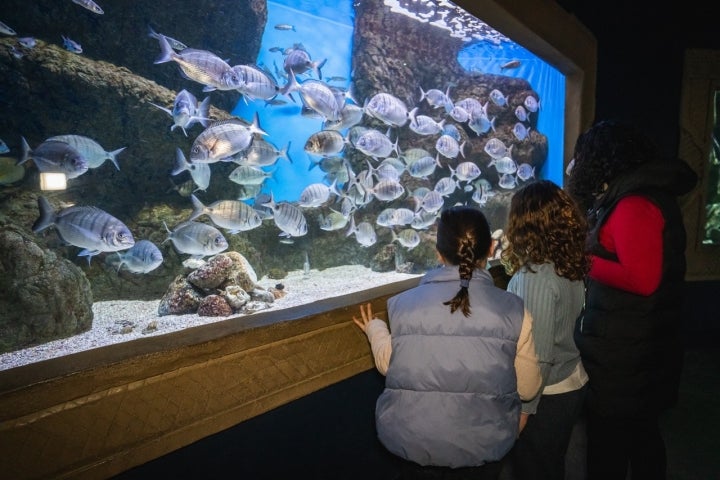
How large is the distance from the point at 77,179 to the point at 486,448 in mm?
6485

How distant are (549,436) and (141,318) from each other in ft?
13.0

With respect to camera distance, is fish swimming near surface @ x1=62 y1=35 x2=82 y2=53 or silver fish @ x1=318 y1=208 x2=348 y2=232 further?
silver fish @ x1=318 y1=208 x2=348 y2=232

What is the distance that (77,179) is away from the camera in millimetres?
5570

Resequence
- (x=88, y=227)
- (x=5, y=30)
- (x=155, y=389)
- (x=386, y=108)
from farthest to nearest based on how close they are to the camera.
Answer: (x=386, y=108) < (x=5, y=30) < (x=88, y=227) < (x=155, y=389)

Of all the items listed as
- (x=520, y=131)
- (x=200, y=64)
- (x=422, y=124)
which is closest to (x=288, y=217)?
(x=200, y=64)

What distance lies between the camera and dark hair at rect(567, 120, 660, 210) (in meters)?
2.23

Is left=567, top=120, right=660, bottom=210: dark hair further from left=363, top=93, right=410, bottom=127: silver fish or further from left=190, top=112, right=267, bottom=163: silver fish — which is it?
left=363, top=93, right=410, bottom=127: silver fish

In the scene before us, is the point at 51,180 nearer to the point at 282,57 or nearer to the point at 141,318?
the point at 141,318

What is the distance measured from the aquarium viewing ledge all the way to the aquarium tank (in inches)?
80.8

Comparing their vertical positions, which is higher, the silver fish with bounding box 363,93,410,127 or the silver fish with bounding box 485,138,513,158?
the silver fish with bounding box 363,93,410,127

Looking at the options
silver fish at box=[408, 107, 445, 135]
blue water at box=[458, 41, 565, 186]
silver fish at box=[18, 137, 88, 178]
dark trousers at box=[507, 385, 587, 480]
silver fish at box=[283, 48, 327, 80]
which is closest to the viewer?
dark trousers at box=[507, 385, 587, 480]

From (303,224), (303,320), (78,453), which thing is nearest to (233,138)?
(303,224)

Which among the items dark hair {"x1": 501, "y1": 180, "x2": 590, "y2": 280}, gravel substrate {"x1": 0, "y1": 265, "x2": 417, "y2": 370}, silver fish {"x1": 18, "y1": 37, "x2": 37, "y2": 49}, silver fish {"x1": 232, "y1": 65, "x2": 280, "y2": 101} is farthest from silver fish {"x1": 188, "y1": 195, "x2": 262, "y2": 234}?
silver fish {"x1": 18, "y1": 37, "x2": 37, "y2": 49}

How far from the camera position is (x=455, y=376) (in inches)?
56.6
